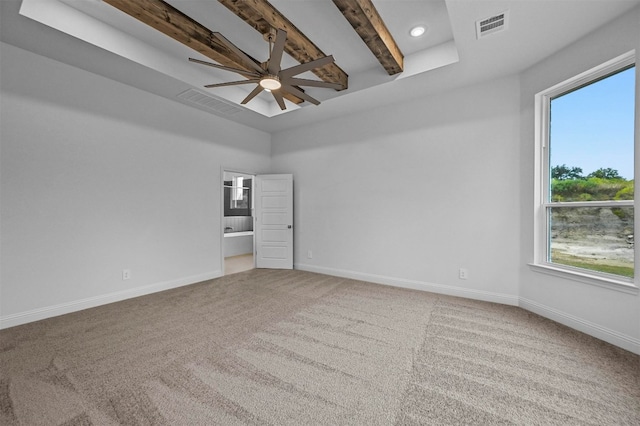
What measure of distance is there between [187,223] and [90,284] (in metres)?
1.45

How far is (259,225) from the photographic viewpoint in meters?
5.51

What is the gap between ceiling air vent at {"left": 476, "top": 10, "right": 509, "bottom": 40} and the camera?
233cm

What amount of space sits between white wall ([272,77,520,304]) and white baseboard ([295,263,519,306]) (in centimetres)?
1

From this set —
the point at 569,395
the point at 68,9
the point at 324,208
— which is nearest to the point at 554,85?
the point at 569,395

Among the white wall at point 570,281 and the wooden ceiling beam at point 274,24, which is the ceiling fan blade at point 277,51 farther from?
the white wall at point 570,281

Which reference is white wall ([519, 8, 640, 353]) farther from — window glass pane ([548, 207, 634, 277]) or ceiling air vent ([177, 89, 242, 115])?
ceiling air vent ([177, 89, 242, 115])

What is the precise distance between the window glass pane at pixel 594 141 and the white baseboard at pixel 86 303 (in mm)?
5307

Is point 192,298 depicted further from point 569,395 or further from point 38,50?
point 569,395

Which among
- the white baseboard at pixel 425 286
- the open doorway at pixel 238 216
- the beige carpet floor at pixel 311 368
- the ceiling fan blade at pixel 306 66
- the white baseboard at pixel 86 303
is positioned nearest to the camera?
the beige carpet floor at pixel 311 368

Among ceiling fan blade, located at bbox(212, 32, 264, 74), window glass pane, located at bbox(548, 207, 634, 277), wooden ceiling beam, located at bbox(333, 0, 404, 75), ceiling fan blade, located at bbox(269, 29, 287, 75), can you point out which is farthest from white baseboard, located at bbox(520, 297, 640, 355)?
ceiling fan blade, located at bbox(212, 32, 264, 74)

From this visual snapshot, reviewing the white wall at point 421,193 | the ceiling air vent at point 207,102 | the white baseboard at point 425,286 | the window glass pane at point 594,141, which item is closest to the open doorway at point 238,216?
the white wall at point 421,193

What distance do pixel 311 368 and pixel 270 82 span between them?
271cm

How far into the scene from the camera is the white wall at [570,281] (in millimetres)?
2225

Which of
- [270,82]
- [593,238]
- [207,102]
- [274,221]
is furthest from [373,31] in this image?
[274,221]
